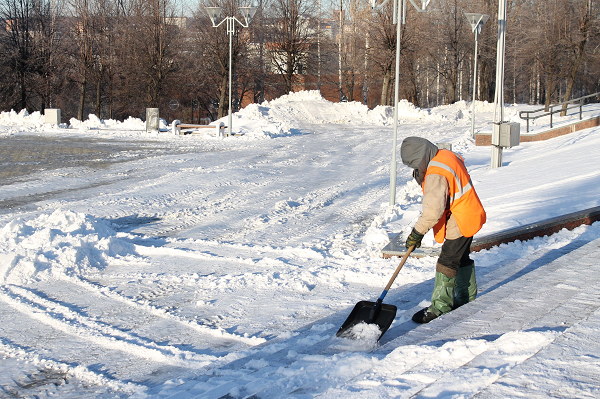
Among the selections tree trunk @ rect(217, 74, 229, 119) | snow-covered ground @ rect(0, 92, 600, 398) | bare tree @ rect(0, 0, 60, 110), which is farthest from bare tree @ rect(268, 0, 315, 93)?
A: snow-covered ground @ rect(0, 92, 600, 398)

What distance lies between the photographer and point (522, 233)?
8172 mm

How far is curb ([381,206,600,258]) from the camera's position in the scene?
785cm

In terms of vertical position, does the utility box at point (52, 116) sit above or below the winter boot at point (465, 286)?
above

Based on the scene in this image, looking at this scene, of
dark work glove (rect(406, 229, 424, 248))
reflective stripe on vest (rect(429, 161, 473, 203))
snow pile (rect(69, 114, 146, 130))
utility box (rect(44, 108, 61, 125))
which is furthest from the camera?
utility box (rect(44, 108, 61, 125))

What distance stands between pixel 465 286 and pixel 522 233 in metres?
3.10

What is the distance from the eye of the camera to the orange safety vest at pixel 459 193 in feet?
16.2

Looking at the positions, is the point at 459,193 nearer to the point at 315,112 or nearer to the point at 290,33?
the point at 315,112

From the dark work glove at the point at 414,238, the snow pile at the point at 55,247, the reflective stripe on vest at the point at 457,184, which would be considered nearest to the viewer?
the reflective stripe on vest at the point at 457,184

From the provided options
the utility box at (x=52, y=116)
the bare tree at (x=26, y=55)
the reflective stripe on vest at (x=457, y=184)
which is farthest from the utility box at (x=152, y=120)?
the reflective stripe on vest at (x=457, y=184)

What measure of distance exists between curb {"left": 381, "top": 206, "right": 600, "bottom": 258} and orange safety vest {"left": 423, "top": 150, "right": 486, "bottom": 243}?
2.69 metres

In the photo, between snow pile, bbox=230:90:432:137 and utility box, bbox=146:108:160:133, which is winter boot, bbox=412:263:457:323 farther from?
snow pile, bbox=230:90:432:137

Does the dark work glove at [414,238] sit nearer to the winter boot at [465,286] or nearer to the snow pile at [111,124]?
the winter boot at [465,286]

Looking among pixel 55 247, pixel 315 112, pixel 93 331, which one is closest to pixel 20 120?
pixel 315 112

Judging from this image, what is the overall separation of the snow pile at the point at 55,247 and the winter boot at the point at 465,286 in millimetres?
4865
